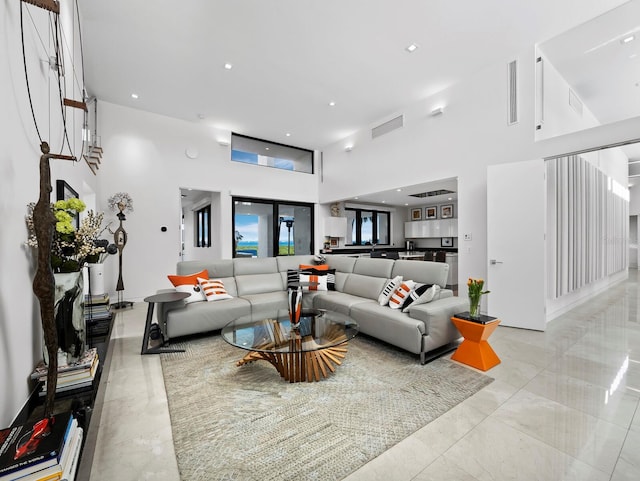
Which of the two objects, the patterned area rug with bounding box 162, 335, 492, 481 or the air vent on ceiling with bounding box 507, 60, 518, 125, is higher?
the air vent on ceiling with bounding box 507, 60, 518, 125

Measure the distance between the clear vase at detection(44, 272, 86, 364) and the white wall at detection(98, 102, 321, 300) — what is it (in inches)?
161

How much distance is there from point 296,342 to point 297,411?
585 millimetres

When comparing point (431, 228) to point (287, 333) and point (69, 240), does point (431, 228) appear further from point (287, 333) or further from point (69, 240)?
point (69, 240)

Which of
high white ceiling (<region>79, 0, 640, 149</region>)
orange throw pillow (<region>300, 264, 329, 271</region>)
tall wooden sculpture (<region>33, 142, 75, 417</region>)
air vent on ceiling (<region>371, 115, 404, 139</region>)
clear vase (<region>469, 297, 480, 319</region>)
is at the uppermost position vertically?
high white ceiling (<region>79, 0, 640, 149</region>)

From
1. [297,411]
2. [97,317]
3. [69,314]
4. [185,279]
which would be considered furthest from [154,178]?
[297,411]

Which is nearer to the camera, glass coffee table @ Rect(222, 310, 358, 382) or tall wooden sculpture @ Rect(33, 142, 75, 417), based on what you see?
tall wooden sculpture @ Rect(33, 142, 75, 417)

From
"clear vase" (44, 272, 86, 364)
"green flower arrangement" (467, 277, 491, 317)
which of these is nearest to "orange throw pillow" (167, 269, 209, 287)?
"clear vase" (44, 272, 86, 364)

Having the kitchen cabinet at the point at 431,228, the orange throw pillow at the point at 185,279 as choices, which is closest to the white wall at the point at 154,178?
the orange throw pillow at the point at 185,279

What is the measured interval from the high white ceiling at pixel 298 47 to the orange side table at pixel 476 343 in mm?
3424

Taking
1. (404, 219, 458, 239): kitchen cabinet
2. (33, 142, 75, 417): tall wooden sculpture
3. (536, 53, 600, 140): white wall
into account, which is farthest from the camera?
(404, 219, 458, 239): kitchen cabinet

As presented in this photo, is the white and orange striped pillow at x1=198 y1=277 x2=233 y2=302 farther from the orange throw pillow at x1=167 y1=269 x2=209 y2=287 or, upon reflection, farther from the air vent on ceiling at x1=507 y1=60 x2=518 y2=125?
the air vent on ceiling at x1=507 y1=60 x2=518 y2=125

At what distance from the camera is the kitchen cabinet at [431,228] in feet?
25.6

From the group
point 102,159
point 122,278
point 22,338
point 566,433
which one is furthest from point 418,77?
point 122,278

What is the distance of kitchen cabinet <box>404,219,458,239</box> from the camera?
25.6ft
